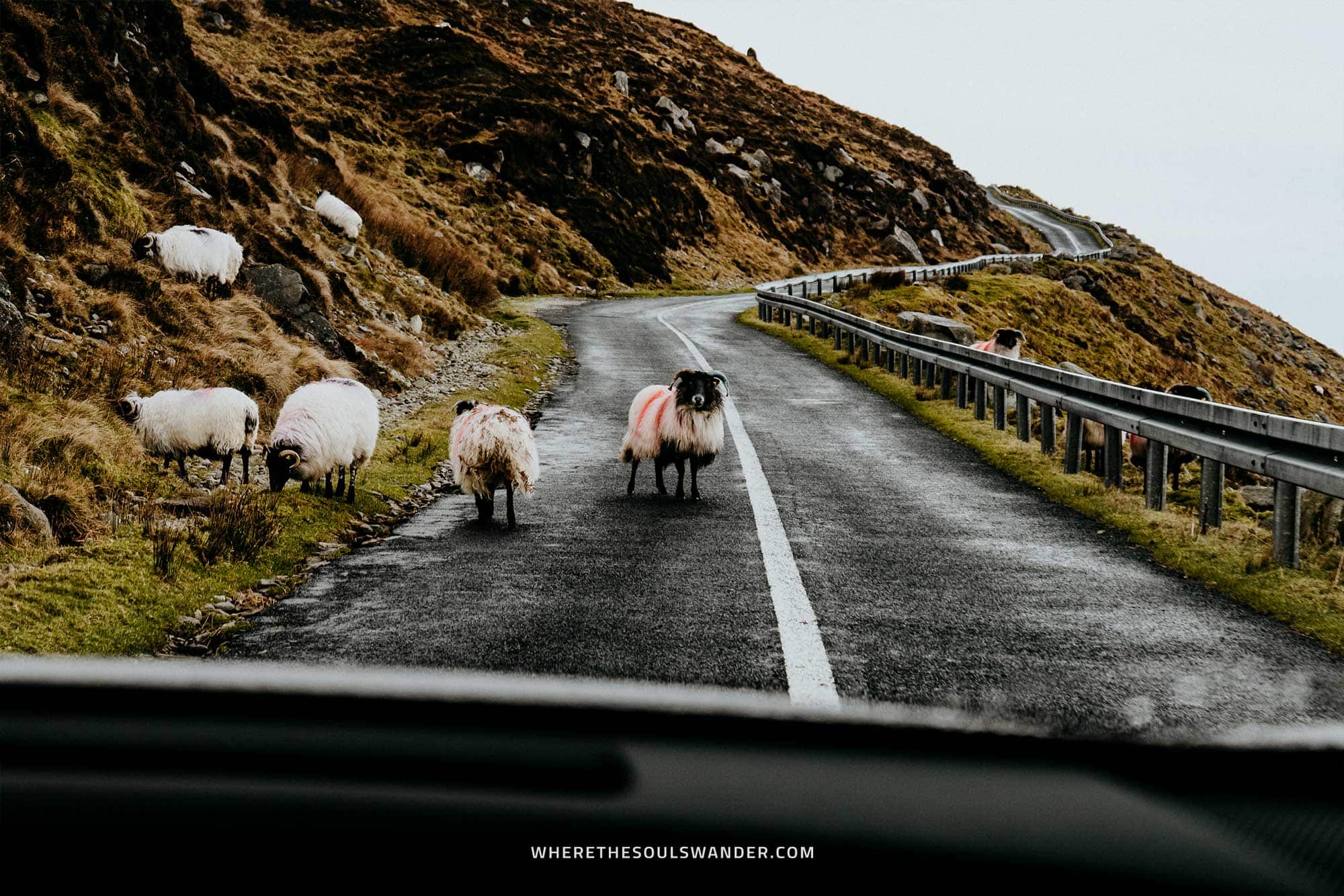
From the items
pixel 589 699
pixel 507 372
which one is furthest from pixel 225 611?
pixel 507 372

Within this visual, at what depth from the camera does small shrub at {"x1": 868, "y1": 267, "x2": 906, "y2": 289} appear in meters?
38.7

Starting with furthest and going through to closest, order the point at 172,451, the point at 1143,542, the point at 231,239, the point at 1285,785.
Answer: the point at 231,239 < the point at 172,451 < the point at 1143,542 < the point at 1285,785

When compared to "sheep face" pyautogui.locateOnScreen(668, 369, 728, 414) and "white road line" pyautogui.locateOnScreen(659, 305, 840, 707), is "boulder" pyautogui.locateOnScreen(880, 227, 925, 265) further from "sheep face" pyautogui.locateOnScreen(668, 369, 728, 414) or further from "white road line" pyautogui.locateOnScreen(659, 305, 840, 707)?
"sheep face" pyautogui.locateOnScreen(668, 369, 728, 414)

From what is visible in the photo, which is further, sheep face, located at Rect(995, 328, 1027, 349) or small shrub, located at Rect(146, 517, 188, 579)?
sheep face, located at Rect(995, 328, 1027, 349)

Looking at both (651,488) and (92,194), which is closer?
(651,488)

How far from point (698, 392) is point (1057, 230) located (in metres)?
86.7

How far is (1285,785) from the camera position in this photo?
1249 millimetres

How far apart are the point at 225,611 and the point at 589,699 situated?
5.31 meters

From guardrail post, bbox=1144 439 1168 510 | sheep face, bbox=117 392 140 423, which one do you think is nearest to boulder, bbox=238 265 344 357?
sheep face, bbox=117 392 140 423

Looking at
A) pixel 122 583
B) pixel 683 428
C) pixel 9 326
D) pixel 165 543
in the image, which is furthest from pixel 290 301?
pixel 122 583

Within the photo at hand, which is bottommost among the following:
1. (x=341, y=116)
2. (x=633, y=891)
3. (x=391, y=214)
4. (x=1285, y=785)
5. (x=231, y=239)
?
(x=633, y=891)

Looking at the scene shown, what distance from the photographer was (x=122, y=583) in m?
6.05

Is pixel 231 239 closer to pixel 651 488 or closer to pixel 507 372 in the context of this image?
pixel 507 372

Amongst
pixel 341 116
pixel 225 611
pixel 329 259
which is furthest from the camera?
pixel 341 116
